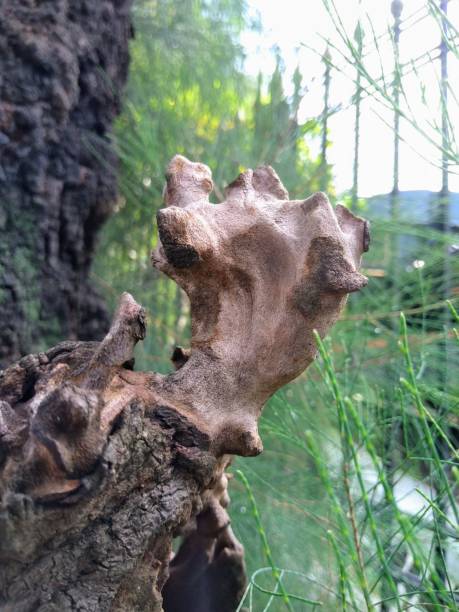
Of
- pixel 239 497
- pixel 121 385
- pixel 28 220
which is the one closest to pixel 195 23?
pixel 28 220

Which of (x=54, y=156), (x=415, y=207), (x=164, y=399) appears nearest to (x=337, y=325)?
(x=415, y=207)

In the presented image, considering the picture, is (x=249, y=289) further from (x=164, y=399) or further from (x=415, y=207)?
(x=415, y=207)

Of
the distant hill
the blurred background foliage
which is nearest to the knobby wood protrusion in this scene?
the blurred background foliage

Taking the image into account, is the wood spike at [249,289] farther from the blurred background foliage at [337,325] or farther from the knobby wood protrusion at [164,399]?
the blurred background foliage at [337,325]

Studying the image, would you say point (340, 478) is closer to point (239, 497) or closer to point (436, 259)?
point (239, 497)

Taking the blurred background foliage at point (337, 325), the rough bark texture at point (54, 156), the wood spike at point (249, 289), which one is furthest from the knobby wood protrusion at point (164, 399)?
the rough bark texture at point (54, 156)

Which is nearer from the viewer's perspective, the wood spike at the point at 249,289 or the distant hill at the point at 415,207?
the wood spike at the point at 249,289
